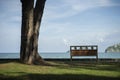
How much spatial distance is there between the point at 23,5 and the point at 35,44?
2.79m

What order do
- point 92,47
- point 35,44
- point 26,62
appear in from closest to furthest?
point 26,62 → point 35,44 → point 92,47

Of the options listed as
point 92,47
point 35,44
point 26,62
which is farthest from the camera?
point 92,47

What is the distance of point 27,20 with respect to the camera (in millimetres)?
17812

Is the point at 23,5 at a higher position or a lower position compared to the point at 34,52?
higher

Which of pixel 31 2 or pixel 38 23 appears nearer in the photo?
pixel 31 2

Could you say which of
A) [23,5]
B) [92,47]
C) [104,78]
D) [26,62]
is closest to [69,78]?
[104,78]

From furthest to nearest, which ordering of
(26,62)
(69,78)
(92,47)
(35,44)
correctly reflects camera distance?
1. (92,47)
2. (35,44)
3. (26,62)
4. (69,78)

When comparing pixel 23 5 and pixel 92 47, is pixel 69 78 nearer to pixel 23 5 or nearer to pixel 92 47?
pixel 23 5

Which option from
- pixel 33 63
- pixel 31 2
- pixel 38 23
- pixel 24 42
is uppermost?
pixel 31 2

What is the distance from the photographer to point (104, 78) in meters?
11.8

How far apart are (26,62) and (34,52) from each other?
1.27m

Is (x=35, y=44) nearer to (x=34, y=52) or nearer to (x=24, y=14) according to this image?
(x=34, y=52)

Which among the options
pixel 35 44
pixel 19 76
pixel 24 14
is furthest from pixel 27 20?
pixel 19 76

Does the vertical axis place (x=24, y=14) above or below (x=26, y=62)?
above
